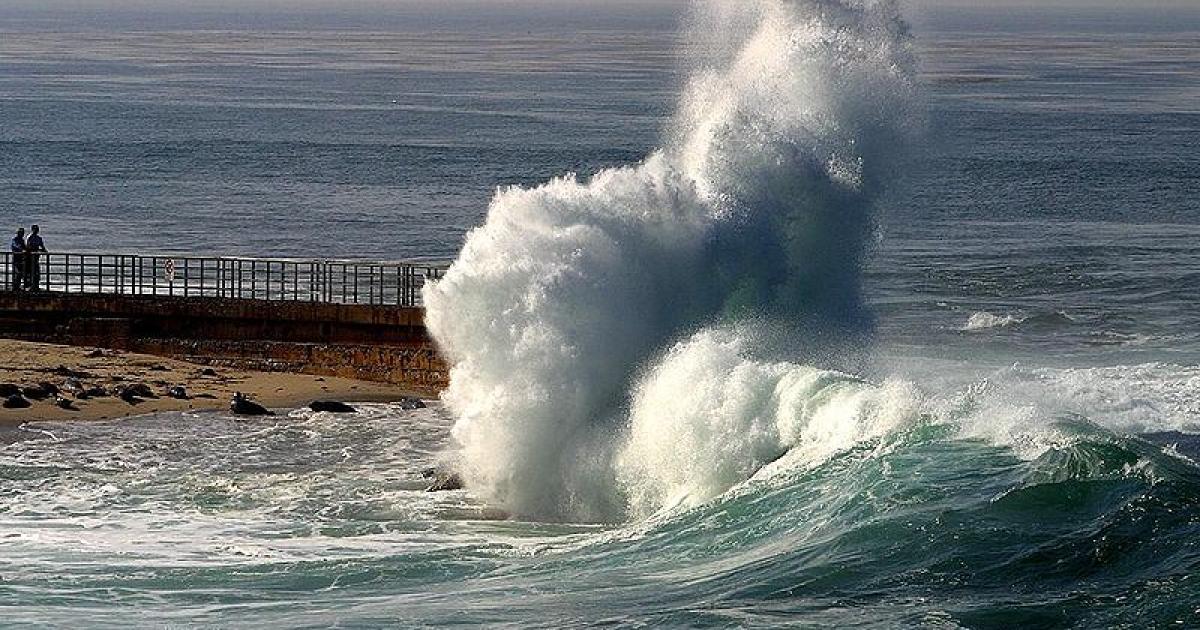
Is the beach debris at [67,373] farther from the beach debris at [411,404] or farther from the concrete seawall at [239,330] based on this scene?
the beach debris at [411,404]

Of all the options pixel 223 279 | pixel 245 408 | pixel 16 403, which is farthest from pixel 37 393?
pixel 223 279

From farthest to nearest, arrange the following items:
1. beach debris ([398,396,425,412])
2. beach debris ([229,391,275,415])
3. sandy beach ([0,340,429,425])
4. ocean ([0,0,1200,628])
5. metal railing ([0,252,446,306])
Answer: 1. metal railing ([0,252,446,306])
2. beach debris ([398,396,425,412])
3. beach debris ([229,391,275,415])
4. sandy beach ([0,340,429,425])
5. ocean ([0,0,1200,628])

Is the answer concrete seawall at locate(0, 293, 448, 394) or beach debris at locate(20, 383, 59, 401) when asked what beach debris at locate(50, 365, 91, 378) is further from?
concrete seawall at locate(0, 293, 448, 394)

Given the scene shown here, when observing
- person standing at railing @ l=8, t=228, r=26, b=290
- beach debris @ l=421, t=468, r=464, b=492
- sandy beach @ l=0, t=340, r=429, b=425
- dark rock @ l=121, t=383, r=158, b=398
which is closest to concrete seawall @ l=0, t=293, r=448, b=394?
sandy beach @ l=0, t=340, r=429, b=425

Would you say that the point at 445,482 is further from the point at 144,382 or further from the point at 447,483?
the point at 144,382

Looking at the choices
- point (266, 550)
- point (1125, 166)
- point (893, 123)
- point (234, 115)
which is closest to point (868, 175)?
point (893, 123)

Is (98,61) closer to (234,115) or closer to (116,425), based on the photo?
(234,115)
